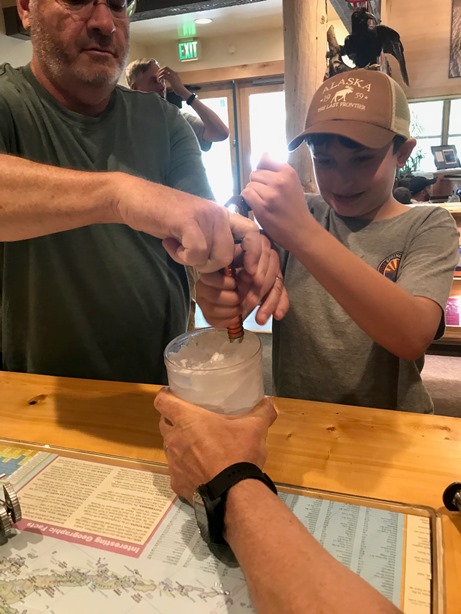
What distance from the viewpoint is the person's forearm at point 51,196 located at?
79cm

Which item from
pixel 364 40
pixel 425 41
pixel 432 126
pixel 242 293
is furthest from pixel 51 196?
pixel 432 126

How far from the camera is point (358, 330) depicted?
116cm

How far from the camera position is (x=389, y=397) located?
1.16 m

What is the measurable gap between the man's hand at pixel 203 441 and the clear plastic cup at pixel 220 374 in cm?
2

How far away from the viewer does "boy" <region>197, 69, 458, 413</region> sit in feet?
3.06

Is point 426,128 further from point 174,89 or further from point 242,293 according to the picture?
point 242,293

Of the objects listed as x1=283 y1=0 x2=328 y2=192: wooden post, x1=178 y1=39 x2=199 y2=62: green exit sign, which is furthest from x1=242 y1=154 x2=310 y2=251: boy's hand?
x1=178 y1=39 x2=199 y2=62: green exit sign

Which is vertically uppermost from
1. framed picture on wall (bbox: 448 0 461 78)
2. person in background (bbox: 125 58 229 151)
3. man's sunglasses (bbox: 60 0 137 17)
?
framed picture on wall (bbox: 448 0 461 78)

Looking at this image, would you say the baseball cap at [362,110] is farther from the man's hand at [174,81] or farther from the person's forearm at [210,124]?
the person's forearm at [210,124]

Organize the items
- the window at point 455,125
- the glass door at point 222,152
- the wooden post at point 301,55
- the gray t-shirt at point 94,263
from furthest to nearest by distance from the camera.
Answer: the glass door at point 222,152, the window at point 455,125, the wooden post at point 301,55, the gray t-shirt at point 94,263

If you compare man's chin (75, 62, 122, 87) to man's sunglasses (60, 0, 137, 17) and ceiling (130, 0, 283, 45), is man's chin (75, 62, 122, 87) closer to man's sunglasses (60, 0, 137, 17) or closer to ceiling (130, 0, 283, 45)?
man's sunglasses (60, 0, 137, 17)

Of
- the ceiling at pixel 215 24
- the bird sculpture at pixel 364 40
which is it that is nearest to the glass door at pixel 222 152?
the ceiling at pixel 215 24

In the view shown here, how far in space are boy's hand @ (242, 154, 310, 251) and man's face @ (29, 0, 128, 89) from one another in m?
0.55

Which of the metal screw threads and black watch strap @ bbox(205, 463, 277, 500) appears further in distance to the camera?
the metal screw threads
